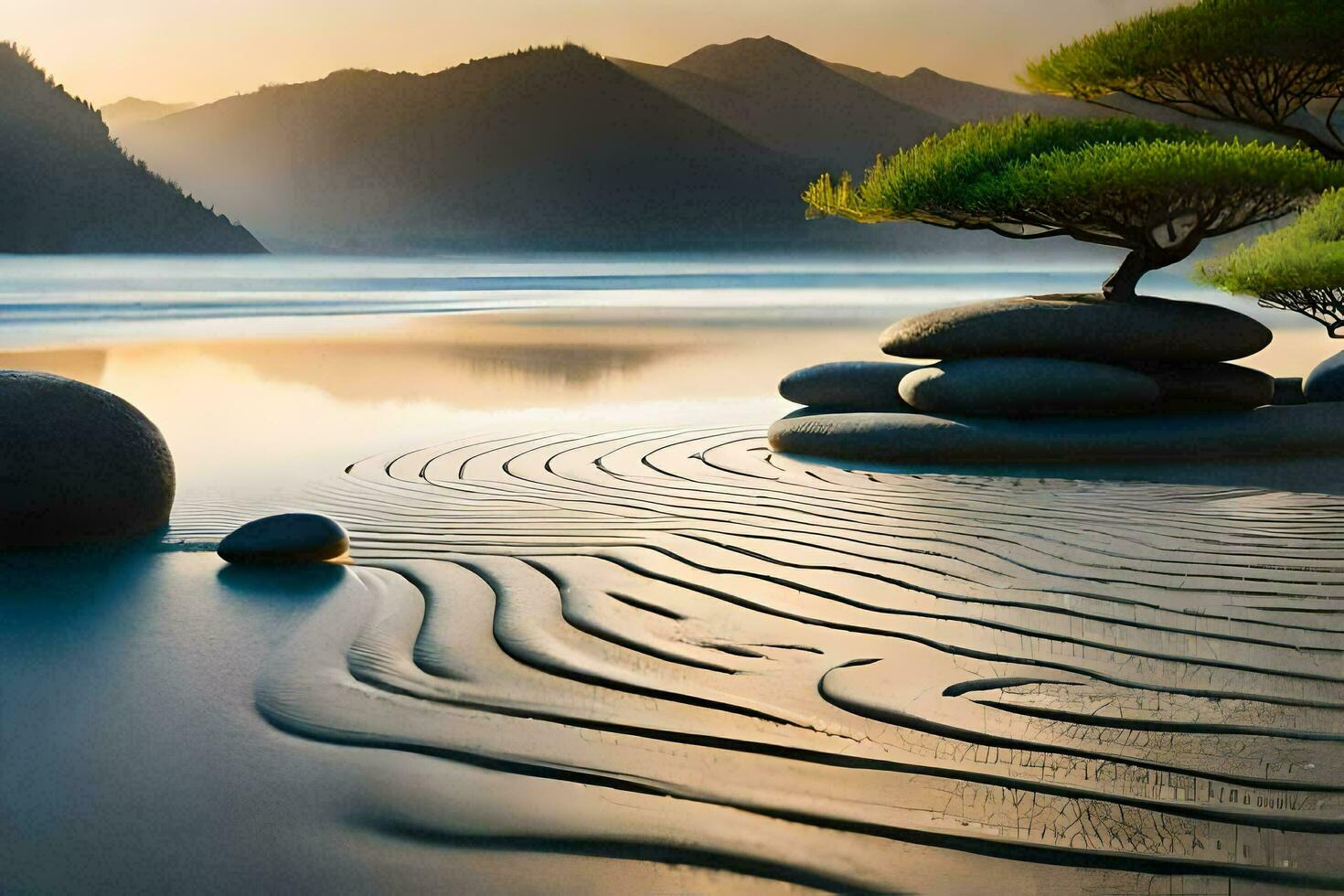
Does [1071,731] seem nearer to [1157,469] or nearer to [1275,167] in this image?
[1157,469]

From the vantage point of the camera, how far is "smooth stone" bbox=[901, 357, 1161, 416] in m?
7.91

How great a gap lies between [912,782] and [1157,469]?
16.1 ft

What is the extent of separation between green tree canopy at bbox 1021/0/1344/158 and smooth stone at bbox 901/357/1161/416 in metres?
2.68

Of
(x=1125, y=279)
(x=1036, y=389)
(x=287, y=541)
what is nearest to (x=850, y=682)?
(x=287, y=541)

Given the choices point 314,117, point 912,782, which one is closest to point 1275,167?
point 912,782

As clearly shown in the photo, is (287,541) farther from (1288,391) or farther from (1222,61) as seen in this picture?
(1222,61)

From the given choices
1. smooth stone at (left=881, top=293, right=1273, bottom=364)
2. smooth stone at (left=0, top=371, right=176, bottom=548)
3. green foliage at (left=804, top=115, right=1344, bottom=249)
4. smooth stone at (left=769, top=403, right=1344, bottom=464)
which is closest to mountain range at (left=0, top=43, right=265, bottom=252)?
green foliage at (left=804, top=115, right=1344, bottom=249)

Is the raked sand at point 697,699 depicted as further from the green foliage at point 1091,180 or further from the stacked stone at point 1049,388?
the green foliage at point 1091,180

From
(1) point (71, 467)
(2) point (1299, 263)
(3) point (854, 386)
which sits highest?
(2) point (1299, 263)

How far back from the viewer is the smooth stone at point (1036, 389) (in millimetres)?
7914

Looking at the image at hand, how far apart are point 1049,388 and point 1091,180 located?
143 cm

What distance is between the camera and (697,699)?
10.5 feet

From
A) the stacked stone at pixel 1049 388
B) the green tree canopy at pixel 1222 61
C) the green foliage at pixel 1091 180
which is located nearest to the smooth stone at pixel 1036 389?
the stacked stone at pixel 1049 388

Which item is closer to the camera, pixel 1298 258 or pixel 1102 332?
pixel 1102 332
